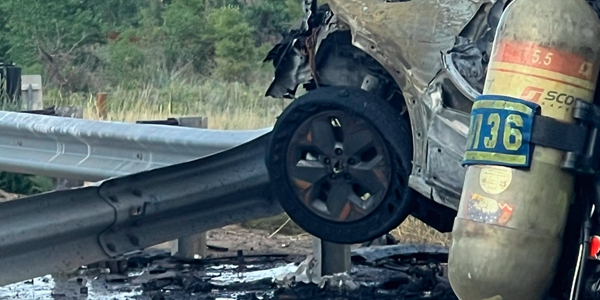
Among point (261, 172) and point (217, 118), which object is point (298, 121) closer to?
point (261, 172)

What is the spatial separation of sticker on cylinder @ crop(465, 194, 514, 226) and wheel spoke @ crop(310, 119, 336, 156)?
145 cm

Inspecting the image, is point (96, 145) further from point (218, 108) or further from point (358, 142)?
point (218, 108)

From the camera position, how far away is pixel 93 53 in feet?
102

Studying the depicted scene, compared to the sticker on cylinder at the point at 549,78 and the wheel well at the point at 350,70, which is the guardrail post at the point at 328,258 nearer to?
the wheel well at the point at 350,70

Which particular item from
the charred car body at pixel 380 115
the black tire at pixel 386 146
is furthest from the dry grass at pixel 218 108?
the black tire at pixel 386 146

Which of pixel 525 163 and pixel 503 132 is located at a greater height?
pixel 503 132

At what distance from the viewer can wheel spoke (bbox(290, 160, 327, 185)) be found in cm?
633

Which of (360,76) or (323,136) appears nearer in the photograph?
(323,136)

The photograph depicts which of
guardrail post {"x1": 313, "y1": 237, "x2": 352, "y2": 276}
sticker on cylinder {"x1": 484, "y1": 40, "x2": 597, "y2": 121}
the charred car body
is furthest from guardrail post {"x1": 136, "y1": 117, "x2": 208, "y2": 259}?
sticker on cylinder {"x1": 484, "y1": 40, "x2": 597, "y2": 121}

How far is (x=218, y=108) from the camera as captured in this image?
62.6 feet

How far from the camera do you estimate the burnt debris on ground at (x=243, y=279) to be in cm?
685

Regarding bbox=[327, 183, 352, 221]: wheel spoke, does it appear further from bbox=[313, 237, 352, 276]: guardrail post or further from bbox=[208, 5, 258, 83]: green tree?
bbox=[208, 5, 258, 83]: green tree

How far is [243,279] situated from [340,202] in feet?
4.79

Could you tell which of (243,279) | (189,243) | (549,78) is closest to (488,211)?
(549,78)
